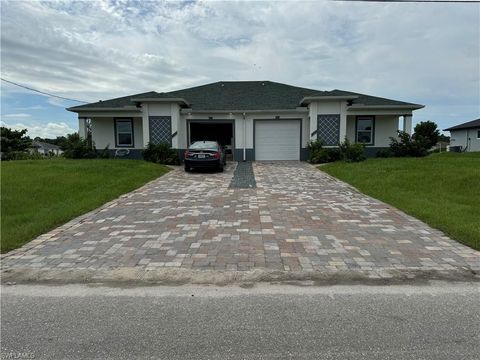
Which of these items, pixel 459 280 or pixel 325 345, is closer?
pixel 325 345

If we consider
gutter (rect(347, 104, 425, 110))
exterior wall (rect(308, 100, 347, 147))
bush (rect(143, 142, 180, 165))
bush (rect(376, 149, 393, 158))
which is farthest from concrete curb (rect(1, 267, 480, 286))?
bush (rect(376, 149, 393, 158))

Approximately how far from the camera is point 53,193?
930 centimetres

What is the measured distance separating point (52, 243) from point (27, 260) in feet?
2.46

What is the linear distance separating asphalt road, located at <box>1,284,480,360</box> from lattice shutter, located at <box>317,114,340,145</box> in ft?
50.2

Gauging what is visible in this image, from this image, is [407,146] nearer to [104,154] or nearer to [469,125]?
[104,154]

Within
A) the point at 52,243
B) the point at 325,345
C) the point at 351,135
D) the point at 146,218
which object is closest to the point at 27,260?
the point at 52,243

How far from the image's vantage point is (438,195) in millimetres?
9211

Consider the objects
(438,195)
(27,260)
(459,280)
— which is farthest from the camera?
(438,195)

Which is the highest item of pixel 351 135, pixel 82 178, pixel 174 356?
pixel 351 135

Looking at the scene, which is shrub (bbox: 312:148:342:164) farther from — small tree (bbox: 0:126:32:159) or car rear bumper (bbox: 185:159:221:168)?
small tree (bbox: 0:126:32:159)

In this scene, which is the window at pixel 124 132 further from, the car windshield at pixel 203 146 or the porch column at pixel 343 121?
the porch column at pixel 343 121

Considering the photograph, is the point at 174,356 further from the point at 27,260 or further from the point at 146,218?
the point at 146,218

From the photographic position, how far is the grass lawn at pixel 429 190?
6.52 m

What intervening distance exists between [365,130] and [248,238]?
17.0m
